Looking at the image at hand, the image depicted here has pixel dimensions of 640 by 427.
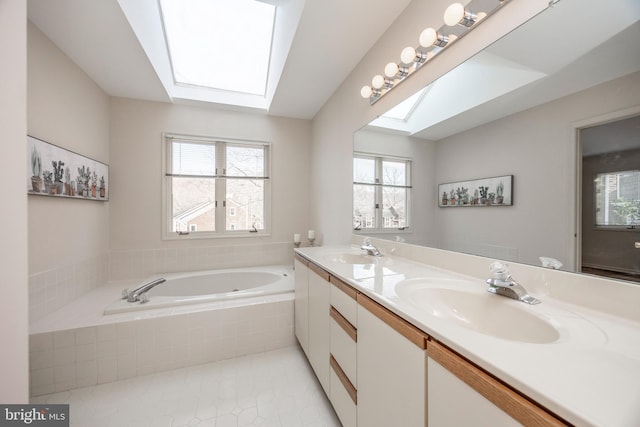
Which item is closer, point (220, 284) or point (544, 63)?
point (544, 63)

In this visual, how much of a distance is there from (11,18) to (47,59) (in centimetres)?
141

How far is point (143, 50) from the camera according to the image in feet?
5.87

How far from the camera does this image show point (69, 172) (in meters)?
1.87

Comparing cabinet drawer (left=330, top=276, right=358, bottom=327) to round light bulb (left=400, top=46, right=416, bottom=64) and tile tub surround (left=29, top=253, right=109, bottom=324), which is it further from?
tile tub surround (left=29, top=253, right=109, bottom=324)

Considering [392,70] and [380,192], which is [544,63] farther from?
[380,192]

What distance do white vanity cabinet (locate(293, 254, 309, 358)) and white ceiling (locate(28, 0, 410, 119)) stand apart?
5.36 feet

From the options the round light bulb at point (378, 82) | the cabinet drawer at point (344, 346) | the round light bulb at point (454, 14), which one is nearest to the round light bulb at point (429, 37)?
the round light bulb at point (454, 14)

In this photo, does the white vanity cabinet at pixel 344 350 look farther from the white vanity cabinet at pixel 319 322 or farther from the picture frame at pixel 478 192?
the picture frame at pixel 478 192

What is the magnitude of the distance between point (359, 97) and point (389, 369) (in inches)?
77.2

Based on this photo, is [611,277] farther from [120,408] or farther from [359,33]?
[120,408]

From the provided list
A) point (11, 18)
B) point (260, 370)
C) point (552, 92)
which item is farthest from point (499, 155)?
point (260, 370)

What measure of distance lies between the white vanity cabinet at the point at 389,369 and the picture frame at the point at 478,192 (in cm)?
73
